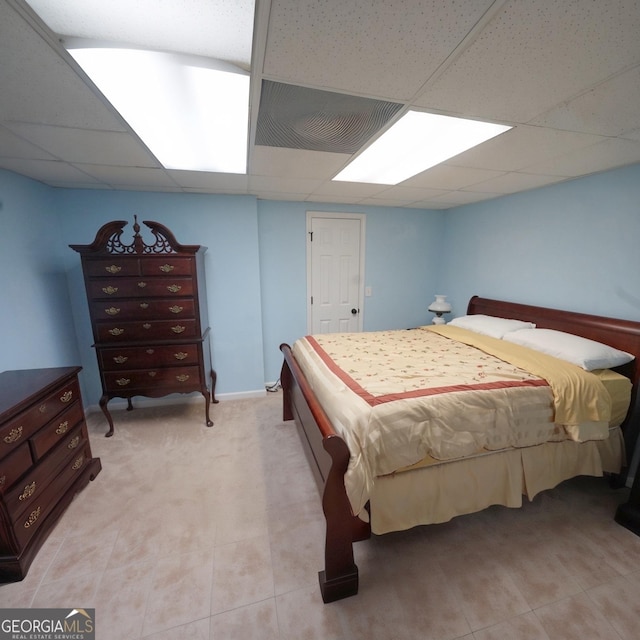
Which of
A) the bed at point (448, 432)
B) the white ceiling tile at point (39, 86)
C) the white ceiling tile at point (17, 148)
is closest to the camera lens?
the white ceiling tile at point (39, 86)

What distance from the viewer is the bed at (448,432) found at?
134 centimetres

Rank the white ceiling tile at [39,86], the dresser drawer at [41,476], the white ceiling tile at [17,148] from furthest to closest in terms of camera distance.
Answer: the white ceiling tile at [17,148]
the dresser drawer at [41,476]
the white ceiling tile at [39,86]

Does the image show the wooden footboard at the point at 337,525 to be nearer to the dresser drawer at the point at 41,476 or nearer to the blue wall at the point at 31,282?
the dresser drawer at the point at 41,476

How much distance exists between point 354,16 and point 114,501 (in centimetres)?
282

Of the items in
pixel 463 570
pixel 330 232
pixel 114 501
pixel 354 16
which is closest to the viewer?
pixel 354 16

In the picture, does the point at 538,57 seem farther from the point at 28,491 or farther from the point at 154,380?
the point at 154,380

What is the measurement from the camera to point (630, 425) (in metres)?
2.00

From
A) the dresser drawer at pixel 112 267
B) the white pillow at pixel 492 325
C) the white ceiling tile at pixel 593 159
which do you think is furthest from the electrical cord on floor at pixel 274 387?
the white ceiling tile at pixel 593 159

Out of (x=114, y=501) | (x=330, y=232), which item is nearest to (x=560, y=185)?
(x=330, y=232)

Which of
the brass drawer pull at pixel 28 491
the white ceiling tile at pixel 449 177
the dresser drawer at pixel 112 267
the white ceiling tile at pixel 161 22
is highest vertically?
the white ceiling tile at pixel 161 22

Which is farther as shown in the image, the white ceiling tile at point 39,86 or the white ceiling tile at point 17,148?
the white ceiling tile at point 17,148

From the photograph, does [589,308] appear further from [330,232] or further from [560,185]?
[330,232]

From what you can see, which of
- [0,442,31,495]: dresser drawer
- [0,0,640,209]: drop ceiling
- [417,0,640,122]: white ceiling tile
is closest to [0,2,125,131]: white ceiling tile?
[0,0,640,209]: drop ceiling

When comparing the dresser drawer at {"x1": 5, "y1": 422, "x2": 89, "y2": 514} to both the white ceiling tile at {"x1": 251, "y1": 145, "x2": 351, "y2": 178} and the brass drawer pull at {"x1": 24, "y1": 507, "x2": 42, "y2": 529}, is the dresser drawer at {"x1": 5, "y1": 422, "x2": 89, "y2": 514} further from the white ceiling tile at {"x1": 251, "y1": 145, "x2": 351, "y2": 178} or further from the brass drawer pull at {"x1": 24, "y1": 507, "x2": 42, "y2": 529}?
the white ceiling tile at {"x1": 251, "y1": 145, "x2": 351, "y2": 178}
